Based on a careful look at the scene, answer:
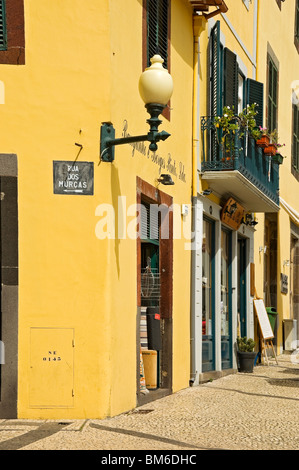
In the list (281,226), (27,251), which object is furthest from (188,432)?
(281,226)

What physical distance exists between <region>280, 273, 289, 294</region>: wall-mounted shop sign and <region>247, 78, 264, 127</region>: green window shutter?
5.62m

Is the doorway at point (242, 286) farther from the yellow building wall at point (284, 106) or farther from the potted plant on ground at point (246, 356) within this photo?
the yellow building wall at point (284, 106)

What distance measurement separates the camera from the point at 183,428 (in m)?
7.84

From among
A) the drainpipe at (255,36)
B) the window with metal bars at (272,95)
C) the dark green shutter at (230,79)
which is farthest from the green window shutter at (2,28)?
the window with metal bars at (272,95)

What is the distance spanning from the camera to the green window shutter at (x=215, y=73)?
43.1 feet

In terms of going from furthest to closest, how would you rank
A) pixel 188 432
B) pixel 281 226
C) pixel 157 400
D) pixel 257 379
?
pixel 281 226 → pixel 257 379 → pixel 157 400 → pixel 188 432

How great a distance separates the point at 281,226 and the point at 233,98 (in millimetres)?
6946

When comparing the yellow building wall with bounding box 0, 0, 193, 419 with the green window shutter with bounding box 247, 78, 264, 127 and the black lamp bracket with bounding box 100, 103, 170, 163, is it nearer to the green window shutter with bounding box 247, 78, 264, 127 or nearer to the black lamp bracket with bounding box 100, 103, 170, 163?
the black lamp bracket with bounding box 100, 103, 170, 163

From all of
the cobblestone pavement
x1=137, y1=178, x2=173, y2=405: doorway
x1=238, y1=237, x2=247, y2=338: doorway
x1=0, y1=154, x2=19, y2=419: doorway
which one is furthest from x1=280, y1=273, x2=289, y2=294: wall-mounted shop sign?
x1=0, y1=154, x2=19, y2=419: doorway

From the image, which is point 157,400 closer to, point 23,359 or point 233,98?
point 23,359

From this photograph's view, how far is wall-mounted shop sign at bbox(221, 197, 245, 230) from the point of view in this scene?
14.1m

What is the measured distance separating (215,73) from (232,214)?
2636 mm

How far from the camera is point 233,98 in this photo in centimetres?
1408

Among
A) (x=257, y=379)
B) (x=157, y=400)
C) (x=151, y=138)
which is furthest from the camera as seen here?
(x=257, y=379)
